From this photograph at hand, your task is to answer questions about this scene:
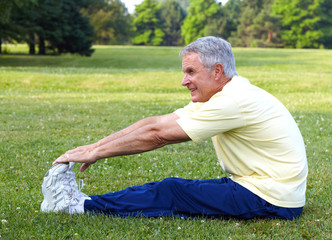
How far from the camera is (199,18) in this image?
93438mm

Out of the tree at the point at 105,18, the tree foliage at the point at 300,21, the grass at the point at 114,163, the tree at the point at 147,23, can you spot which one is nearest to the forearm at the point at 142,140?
the grass at the point at 114,163

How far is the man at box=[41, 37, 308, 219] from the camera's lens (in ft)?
11.5

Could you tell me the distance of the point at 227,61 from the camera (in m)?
3.63

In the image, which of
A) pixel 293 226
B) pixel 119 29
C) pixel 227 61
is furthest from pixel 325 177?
pixel 119 29

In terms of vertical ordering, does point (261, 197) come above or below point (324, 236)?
above

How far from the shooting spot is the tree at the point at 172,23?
102500 mm

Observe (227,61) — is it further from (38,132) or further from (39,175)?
(38,132)

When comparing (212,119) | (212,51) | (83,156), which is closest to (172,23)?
(212,51)

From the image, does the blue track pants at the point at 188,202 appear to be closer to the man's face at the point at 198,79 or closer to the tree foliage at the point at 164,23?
the man's face at the point at 198,79

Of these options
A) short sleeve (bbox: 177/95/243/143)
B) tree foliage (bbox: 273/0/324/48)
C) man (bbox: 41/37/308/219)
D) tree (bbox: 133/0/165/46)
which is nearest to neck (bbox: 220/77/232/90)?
man (bbox: 41/37/308/219)

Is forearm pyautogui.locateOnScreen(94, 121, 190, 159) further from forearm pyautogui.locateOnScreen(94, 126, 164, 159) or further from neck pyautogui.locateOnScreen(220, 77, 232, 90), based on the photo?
neck pyautogui.locateOnScreen(220, 77, 232, 90)

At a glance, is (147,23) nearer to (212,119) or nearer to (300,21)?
(300,21)

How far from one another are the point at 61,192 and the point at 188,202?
4.06ft

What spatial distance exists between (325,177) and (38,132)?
5.85 m
